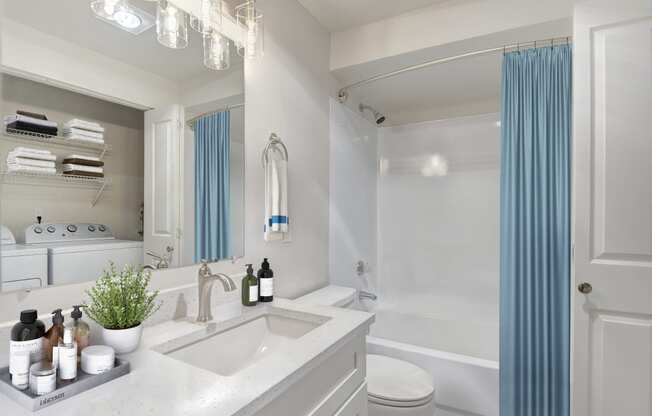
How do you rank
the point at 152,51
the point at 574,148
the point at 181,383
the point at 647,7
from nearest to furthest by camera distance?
the point at 181,383
the point at 152,51
the point at 647,7
the point at 574,148

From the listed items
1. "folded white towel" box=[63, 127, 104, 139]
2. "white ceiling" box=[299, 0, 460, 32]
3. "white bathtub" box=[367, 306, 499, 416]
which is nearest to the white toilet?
"white bathtub" box=[367, 306, 499, 416]

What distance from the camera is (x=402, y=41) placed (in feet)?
6.97

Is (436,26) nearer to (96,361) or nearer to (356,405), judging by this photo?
(356,405)

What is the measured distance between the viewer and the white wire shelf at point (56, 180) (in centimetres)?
94

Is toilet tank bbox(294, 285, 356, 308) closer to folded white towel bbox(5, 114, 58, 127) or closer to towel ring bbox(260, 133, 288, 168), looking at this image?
towel ring bbox(260, 133, 288, 168)

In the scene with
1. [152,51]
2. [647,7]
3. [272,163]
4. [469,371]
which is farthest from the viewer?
[469,371]

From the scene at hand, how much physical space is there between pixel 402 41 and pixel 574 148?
Answer: 110cm

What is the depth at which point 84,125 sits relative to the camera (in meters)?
1.07

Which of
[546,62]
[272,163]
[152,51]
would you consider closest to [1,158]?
[152,51]

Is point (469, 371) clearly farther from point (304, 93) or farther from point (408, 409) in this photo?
point (304, 93)

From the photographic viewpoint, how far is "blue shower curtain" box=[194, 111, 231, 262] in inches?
56.8

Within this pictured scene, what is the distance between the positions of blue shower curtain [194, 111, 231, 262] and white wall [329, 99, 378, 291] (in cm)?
97

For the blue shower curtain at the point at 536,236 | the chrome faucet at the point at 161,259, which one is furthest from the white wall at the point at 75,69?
the blue shower curtain at the point at 536,236

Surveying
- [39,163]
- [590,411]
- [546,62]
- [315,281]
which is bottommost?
[590,411]
